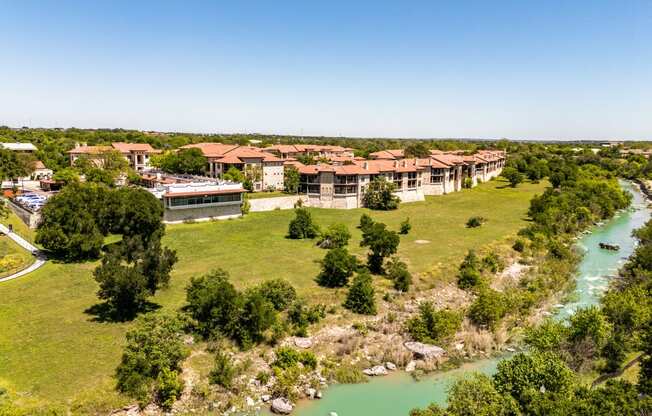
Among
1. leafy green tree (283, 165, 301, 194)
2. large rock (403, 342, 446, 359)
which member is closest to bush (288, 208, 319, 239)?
leafy green tree (283, 165, 301, 194)

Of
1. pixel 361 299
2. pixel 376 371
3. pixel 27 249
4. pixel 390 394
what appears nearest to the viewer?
pixel 390 394

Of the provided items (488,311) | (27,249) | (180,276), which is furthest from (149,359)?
(27,249)

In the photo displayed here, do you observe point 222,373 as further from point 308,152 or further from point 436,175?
point 308,152

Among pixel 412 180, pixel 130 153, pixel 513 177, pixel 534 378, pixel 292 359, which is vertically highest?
pixel 130 153

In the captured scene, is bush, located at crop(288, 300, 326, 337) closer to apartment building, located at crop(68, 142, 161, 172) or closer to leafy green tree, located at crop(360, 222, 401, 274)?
leafy green tree, located at crop(360, 222, 401, 274)

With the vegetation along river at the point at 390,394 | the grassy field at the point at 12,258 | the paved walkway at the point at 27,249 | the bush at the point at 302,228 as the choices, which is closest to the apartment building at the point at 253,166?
the bush at the point at 302,228

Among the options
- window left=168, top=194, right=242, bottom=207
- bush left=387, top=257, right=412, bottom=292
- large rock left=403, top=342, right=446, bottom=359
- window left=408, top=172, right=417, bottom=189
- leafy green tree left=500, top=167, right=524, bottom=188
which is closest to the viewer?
large rock left=403, top=342, right=446, bottom=359
